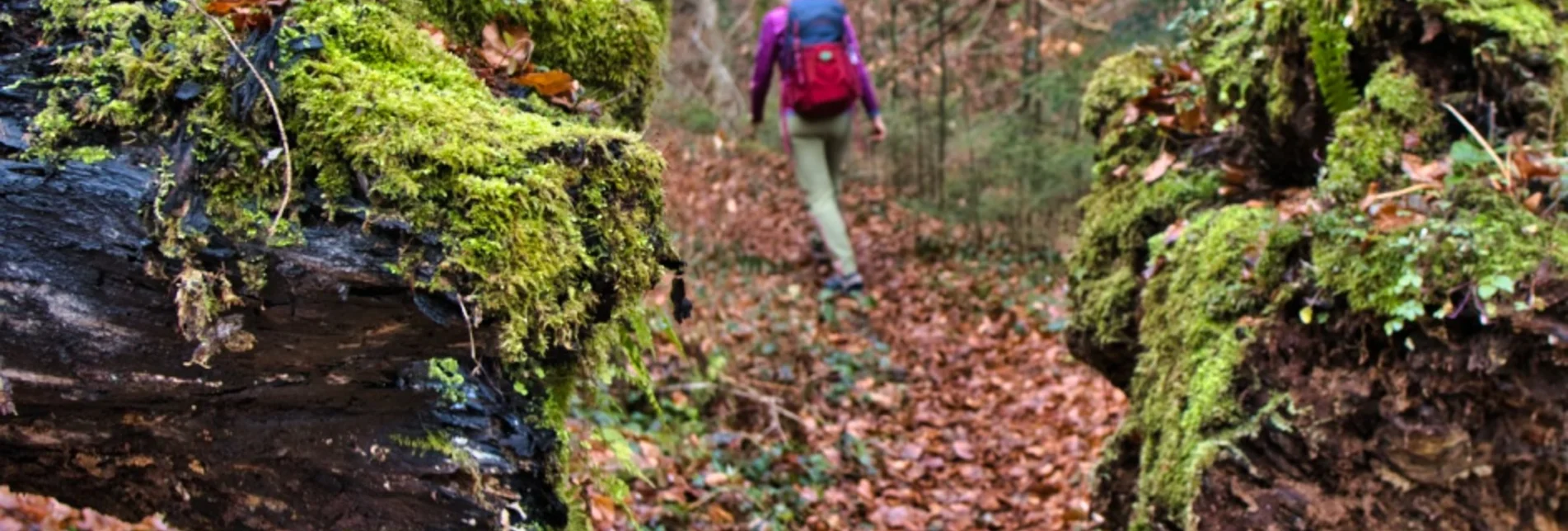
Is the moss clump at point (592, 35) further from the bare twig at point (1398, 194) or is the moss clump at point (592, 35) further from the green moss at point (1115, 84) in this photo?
the green moss at point (1115, 84)

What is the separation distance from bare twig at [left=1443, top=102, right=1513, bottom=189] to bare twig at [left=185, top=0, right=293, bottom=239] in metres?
3.08

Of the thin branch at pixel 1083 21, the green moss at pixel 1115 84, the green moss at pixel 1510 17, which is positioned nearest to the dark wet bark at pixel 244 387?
the green moss at pixel 1510 17

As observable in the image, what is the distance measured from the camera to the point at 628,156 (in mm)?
1596

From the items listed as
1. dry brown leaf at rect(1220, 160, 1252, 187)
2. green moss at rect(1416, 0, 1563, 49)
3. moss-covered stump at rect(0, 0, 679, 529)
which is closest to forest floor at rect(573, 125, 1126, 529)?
moss-covered stump at rect(0, 0, 679, 529)

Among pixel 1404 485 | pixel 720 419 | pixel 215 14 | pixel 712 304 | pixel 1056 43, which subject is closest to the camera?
pixel 215 14

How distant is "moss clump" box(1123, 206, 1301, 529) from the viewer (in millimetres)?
3062

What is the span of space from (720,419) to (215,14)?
4.16 m

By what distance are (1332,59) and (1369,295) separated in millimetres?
1102

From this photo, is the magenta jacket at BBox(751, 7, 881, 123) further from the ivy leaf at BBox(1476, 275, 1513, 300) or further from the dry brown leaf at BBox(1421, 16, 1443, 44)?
the ivy leaf at BBox(1476, 275, 1513, 300)

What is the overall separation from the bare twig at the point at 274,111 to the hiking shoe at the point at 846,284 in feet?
23.5

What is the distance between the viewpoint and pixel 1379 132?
10.7 feet

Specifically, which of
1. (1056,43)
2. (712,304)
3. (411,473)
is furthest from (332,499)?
(1056,43)

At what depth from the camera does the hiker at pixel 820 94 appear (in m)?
7.94

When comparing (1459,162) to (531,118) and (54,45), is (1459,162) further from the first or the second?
(54,45)
